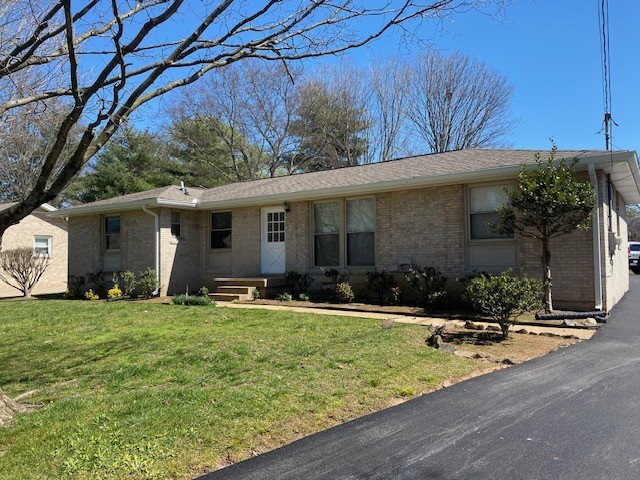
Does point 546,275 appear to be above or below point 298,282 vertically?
above

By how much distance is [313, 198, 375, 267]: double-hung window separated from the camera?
12.8 metres

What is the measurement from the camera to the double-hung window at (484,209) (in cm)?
1072

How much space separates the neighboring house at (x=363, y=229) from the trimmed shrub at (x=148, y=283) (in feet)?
1.26

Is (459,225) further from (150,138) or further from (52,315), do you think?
(150,138)

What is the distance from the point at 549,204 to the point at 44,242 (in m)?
22.6

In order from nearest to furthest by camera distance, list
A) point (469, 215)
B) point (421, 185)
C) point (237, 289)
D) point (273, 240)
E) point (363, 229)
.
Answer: point (469, 215), point (421, 185), point (363, 229), point (237, 289), point (273, 240)

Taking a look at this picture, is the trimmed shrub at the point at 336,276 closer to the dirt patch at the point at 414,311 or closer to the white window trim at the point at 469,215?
the dirt patch at the point at 414,311

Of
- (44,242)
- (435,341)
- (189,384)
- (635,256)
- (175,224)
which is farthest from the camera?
(635,256)

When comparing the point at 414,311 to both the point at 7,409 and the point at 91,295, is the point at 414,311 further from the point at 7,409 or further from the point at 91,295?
the point at 91,295

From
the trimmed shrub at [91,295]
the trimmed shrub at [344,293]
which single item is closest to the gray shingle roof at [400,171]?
the trimmed shrub at [344,293]

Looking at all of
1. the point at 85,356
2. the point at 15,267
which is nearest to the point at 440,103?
the point at 15,267

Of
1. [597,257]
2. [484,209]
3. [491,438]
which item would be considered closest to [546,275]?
[597,257]

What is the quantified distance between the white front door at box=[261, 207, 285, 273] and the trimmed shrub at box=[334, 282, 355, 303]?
9.31 feet

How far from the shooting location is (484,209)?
10891 millimetres
